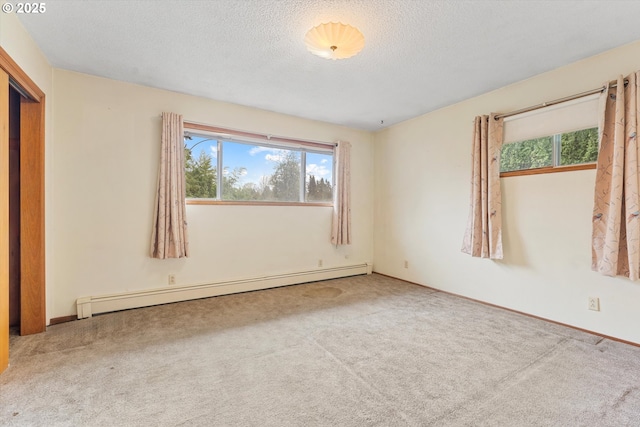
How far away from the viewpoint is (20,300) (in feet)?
7.82

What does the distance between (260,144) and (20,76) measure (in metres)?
2.30

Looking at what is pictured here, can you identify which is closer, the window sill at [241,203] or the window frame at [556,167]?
the window frame at [556,167]

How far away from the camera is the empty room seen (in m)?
1.72

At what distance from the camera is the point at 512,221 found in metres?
3.02

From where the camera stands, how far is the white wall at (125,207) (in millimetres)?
2742

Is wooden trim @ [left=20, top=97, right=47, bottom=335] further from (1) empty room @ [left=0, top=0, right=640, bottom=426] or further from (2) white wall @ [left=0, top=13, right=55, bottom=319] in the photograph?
(2) white wall @ [left=0, top=13, right=55, bottom=319]

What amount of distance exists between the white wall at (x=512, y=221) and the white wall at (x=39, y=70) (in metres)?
4.13

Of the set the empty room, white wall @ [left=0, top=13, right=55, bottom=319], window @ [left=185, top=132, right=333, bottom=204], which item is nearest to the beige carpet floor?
the empty room

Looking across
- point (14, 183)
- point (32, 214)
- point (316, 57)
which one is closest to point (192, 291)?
point (32, 214)

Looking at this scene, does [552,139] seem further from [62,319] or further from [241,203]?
[62,319]

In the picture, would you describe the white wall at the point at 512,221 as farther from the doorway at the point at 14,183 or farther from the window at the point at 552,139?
the doorway at the point at 14,183

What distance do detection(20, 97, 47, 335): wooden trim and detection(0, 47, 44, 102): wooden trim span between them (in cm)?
10

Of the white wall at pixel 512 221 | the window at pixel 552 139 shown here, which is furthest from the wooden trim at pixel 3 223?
the window at pixel 552 139

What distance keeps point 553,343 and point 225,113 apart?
407 cm
